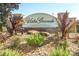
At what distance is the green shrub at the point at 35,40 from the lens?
213 cm

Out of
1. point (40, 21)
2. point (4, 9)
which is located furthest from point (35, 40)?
point (4, 9)

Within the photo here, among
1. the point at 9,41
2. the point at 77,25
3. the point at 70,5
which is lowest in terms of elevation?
the point at 9,41

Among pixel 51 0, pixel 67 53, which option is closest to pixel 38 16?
pixel 51 0

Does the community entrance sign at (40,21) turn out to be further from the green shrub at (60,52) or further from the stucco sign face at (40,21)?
the green shrub at (60,52)

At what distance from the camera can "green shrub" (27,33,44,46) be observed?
6.98 ft

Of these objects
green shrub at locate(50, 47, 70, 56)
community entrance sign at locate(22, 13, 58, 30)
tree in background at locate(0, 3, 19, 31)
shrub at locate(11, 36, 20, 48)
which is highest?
tree in background at locate(0, 3, 19, 31)

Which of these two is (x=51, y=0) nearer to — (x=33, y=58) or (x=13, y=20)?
(x=13, y=20)

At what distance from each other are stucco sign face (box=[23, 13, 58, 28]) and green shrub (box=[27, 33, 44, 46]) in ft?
0.34

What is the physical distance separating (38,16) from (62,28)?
27cm

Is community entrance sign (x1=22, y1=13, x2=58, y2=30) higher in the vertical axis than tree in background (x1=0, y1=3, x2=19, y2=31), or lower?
lower

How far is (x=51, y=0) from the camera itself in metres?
2.11

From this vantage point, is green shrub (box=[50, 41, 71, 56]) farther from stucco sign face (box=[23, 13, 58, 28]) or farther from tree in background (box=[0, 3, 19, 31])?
tree in background (box=[0, 3, 19, 31])

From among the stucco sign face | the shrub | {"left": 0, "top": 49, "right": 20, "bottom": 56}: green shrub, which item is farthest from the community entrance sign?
{"left": 0, "top": 49, "right": 20, "bottom": 56}: green shrub

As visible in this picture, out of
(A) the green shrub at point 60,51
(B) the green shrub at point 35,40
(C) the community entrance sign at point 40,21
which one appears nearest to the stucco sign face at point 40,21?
(C) the community entrance sign at point 40,21
